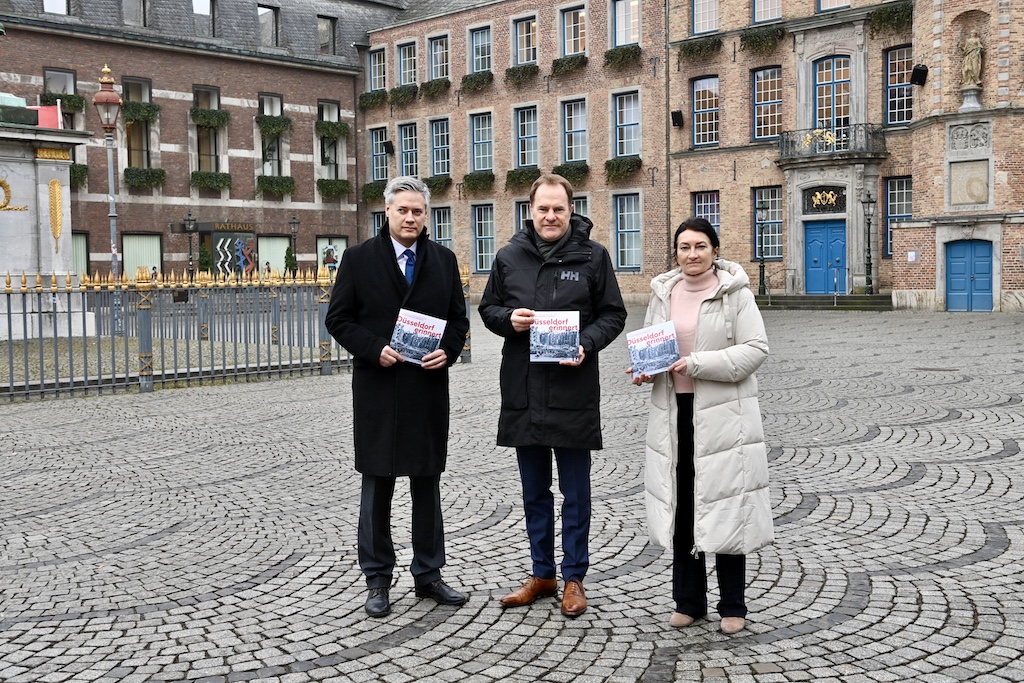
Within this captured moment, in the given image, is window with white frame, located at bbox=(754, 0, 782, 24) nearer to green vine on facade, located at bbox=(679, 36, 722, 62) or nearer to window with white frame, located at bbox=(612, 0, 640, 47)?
green vine on facade, located at bbox=(679, 36, 722, 62)

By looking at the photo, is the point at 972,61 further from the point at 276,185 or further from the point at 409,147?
the point at 276,185

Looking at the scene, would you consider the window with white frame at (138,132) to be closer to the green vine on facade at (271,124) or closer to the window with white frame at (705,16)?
the green vine on facade at (271,124)

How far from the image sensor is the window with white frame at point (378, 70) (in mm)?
43750

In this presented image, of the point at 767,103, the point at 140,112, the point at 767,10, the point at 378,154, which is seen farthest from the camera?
the point at 378,154

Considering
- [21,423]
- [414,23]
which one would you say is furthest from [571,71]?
[21,423]

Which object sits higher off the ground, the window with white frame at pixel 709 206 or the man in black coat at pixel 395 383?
the window with white frame at pixel 709 206

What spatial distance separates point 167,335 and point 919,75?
22.9 metres

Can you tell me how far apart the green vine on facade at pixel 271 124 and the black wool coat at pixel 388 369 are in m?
37.4

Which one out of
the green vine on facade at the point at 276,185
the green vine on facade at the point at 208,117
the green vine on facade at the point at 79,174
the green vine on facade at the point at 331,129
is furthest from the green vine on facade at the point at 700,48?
the green vine on facade at the point at 79,174

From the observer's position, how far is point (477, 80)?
1577 inches

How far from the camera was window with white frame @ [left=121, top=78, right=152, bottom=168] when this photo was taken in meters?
37.4

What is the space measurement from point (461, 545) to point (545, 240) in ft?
6.34

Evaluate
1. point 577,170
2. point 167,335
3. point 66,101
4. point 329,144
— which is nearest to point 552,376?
Answer: point 167,335

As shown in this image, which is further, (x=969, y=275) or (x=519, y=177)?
(x=519, y=177)
